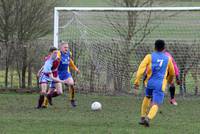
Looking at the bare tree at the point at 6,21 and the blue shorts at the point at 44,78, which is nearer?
the blue shorts at the point at 44,78

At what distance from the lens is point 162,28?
65.3 feet

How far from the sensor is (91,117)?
14219 millimetres

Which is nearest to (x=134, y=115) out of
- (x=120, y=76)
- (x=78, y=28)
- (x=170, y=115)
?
(x=170, y=115)

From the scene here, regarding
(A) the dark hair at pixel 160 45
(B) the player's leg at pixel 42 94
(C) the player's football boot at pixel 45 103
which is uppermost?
(A) the dark hair at pixel 160 45

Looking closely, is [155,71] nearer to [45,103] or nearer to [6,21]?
[45,103]

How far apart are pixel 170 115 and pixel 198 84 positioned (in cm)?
405

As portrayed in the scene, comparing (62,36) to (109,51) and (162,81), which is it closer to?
(109,51)

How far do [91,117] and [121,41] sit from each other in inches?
210

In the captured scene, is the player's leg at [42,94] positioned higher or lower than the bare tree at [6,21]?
lower

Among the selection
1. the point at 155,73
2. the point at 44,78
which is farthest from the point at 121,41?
the point at 155,73

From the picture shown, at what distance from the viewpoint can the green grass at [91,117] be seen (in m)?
12.2

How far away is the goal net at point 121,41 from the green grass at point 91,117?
700mm

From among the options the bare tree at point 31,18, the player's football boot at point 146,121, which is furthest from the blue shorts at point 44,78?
the bare tree at point 31,18

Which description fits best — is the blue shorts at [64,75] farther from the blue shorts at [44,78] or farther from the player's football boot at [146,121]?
the player's football boot at [146,121]
